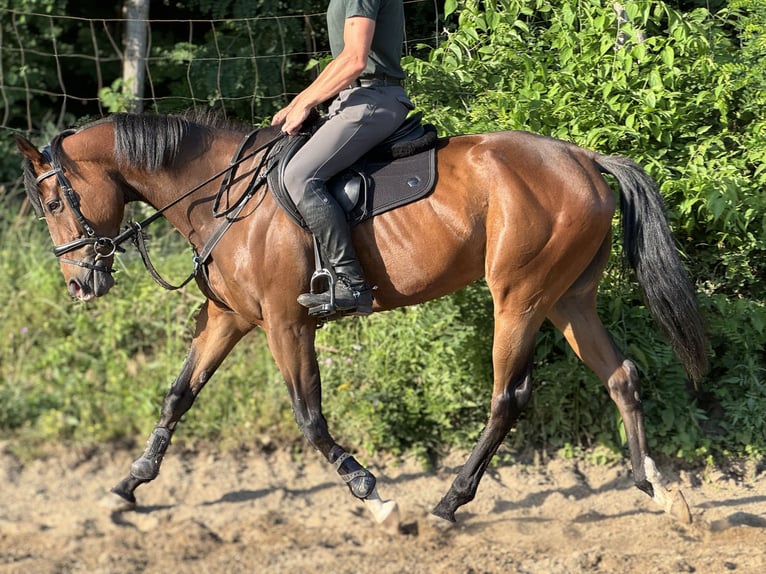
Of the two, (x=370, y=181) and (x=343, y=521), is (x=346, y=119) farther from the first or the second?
(x=343, y=521)

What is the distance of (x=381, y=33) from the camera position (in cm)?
443

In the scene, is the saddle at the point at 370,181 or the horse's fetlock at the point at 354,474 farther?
the horse's fetlock at the point at 354,474

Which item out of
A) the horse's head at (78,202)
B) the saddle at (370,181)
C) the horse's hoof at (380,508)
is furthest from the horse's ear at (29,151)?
the horse's hoof at (380,508)

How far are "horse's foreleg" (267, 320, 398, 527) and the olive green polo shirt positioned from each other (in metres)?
1.30

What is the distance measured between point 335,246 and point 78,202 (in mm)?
1277

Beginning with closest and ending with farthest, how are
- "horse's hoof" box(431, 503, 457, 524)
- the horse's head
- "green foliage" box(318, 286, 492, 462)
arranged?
1. the horse's head
2. "horse's hoof" box(431, 503, 457, 524)
3. "green foliage" box(318, 286, 492, 462)

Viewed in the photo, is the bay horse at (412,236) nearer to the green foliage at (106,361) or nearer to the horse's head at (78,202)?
the horse's head at (78,202)

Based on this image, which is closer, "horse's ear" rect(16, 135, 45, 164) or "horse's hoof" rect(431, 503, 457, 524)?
"horse's ear" rect(16, 135, 45, 164)

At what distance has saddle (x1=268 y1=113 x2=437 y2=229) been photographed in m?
4.46

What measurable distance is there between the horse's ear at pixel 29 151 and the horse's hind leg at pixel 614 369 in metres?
2.67

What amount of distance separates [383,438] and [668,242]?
7.65 feet

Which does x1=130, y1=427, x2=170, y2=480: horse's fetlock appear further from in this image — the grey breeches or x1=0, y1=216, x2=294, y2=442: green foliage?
the grey breeches

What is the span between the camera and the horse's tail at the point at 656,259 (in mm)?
Answer: 4645

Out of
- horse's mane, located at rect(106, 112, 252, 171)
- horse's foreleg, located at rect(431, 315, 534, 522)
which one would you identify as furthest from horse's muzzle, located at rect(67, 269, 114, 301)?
horse's foreleg, located at rect(431, 315, 534, 522)
